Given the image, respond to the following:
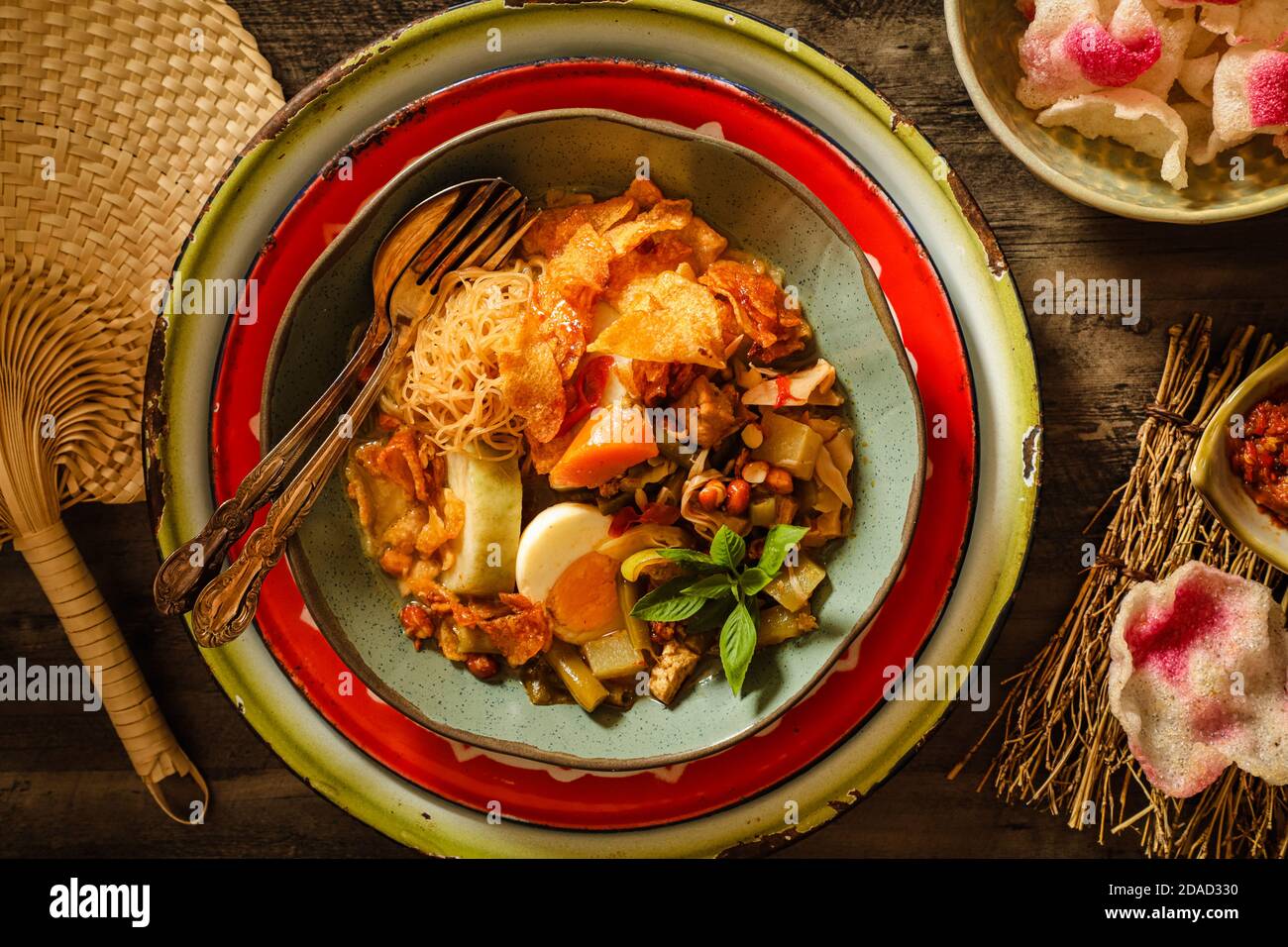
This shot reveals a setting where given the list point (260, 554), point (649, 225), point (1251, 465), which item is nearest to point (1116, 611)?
point (1251, 465)

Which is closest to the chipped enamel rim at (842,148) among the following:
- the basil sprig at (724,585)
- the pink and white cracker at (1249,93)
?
the basil sprig at (724,585)

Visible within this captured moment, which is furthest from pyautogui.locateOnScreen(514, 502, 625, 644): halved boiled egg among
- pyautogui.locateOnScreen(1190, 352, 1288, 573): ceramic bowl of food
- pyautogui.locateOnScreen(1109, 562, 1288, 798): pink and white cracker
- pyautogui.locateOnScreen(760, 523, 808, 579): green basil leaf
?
pyautogui.locateOnScreen(1190, 352, 1288, 573): ceramic bowl of food

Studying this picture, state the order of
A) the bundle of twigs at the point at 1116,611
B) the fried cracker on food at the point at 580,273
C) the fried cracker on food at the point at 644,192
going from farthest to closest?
the bundle of twigs at the point at 1116,611 < the fried cracker on food at the point at 644,192 < the fried cracker on food at the point at 580,273

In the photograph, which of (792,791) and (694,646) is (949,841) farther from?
(694,646)

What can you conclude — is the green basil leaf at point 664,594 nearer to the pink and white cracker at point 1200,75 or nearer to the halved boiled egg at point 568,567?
the halved boiled egg at point 568,567

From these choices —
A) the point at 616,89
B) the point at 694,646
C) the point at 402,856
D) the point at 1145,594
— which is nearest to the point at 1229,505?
the point at 1145,594

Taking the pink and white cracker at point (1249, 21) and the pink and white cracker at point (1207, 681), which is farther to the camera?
the pink and white cracker at point (1207, 681)
